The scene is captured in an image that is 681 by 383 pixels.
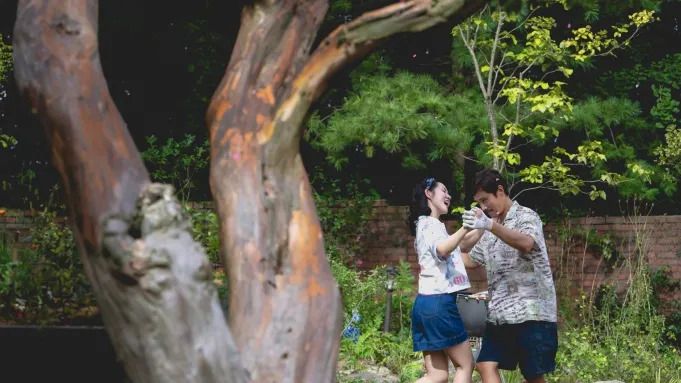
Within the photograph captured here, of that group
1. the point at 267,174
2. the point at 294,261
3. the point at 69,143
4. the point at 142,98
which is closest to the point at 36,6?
the point at 69,143

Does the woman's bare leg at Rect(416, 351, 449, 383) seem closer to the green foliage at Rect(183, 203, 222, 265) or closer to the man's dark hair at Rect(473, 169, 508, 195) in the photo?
the man's dark hair at Rect(473, 169, 508, 195)

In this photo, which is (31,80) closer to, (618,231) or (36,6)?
(36,6)

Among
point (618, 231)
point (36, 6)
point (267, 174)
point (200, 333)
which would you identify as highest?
point (36, 6)

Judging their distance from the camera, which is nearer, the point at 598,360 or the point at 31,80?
the point at 31,80

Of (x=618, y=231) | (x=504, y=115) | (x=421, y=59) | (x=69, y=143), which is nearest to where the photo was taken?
(x=69, y=143)

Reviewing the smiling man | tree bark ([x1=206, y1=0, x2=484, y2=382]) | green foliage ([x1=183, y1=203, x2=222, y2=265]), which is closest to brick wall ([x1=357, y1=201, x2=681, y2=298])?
green foliage ([x1=183, y1=203, x2=222, y2=265])

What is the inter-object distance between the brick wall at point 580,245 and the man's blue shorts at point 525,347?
18.5 feet

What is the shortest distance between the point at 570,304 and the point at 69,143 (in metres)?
8.36

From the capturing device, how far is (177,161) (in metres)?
11.9

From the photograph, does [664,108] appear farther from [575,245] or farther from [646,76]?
[575,245]

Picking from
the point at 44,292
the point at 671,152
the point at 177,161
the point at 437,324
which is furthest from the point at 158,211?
the point at 671,152

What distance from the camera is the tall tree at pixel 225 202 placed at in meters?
3.37

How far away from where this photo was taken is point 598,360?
8750 millimetres

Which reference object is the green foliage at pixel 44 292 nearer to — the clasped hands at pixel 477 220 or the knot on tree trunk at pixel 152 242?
the clasped hands at pixel 477 220
